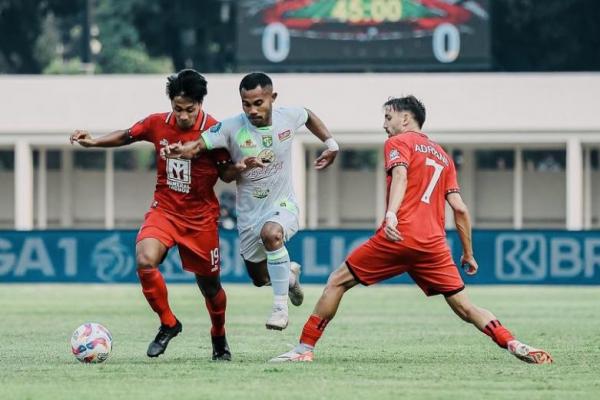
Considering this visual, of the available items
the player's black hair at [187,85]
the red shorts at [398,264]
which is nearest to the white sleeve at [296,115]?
the player's black hair at [187,85]

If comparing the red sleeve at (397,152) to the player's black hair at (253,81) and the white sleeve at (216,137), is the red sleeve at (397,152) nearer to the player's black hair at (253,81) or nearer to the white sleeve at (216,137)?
the player's black hair at (253,81)

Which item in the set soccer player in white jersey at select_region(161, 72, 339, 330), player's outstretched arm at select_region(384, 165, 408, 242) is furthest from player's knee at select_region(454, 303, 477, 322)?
soccer player in white jersey at select_region(161, 72, 339, 330)

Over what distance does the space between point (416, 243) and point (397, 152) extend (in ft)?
2.12

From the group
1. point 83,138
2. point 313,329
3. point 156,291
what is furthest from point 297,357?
point 83,138

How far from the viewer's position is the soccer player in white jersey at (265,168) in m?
11.5

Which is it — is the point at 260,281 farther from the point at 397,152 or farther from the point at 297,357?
the point at 397,152

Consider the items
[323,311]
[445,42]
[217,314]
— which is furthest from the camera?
[445,42]

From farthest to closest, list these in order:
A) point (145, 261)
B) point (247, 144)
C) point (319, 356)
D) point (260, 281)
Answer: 1. point (260, 281)
2. point (319, 356)
3. point (247, 144)
4. point (145, 261)

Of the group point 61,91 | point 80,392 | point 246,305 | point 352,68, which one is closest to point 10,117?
point 61,91

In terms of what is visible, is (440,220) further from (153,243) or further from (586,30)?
(586,30)

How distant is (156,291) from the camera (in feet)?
38.1

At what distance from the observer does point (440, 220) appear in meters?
11.5

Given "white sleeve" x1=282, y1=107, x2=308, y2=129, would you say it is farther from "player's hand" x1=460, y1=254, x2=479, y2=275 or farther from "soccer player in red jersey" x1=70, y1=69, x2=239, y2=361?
"player's hand" x1=460, y1=254, x2=479, y2=275

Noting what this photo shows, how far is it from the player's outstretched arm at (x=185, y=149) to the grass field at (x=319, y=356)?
1.46 meters
